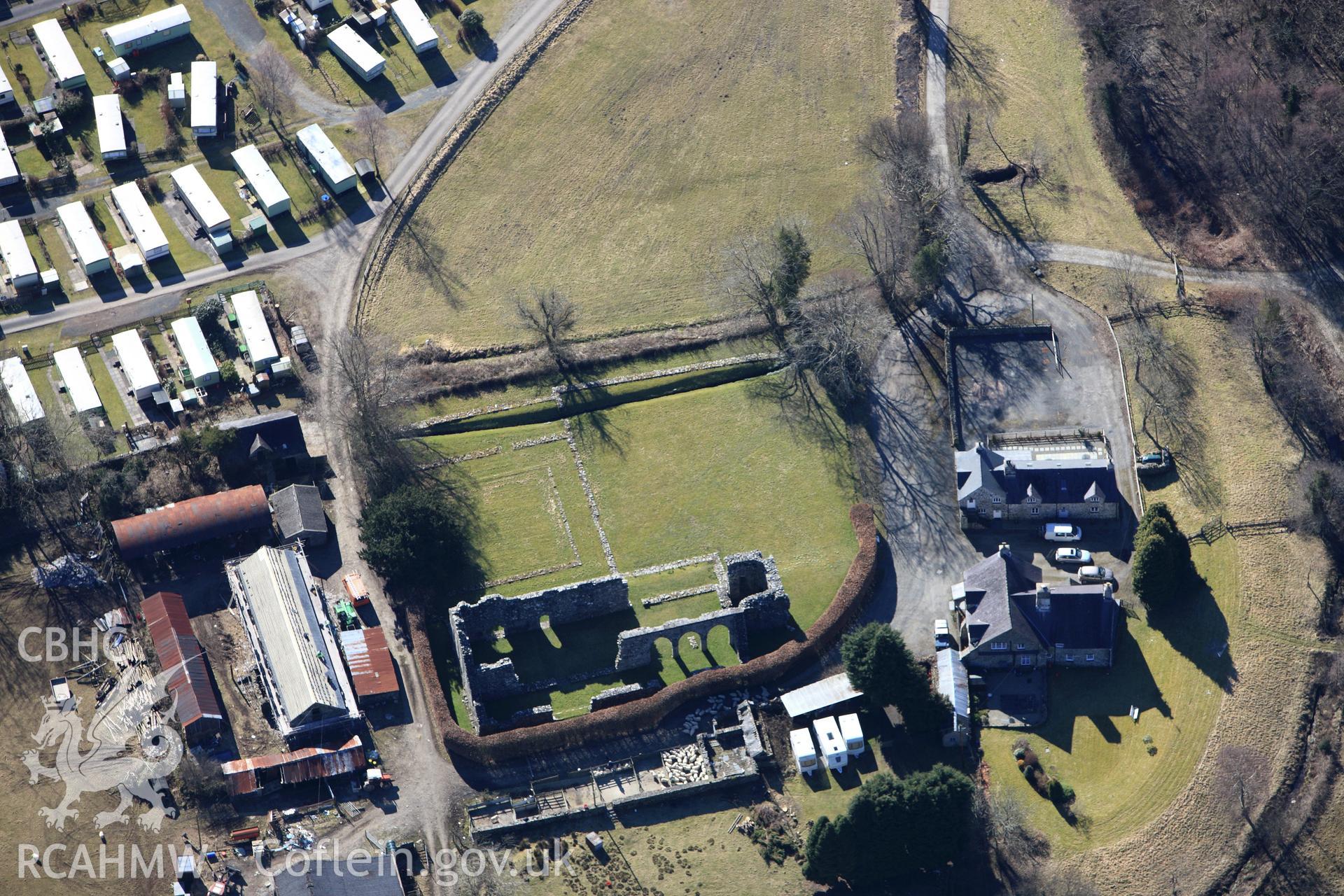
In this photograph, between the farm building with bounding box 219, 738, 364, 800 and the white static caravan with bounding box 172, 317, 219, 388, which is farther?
the white static caravan with bounding box 172, 317, 219, 388

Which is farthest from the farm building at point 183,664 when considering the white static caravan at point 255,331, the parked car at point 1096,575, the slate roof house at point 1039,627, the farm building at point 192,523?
the parked car at point 1096,575

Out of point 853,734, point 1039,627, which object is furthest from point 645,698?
point 1039,627

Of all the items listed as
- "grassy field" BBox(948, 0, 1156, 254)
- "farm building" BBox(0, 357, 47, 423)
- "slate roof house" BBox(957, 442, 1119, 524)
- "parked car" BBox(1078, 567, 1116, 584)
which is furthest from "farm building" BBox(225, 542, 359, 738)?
"grassy field" BBox(948, 0, 1156, 254)

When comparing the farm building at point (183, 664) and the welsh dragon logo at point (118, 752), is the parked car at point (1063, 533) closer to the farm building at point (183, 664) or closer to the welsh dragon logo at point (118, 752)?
the farm building at point (183, 664)

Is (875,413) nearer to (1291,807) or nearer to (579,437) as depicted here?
(579,437)

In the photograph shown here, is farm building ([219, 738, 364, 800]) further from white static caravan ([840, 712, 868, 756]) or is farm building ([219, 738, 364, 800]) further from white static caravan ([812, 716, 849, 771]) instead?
white static caravan ([840, 712, 868, 756])

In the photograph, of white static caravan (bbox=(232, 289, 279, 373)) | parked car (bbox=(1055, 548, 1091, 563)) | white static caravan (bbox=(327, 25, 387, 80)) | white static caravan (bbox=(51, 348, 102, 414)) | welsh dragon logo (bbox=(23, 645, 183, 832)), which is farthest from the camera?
white static caravan (bbox=(327, 25, 387, 80))

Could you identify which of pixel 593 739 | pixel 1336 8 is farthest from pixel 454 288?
pixel 1336 8
